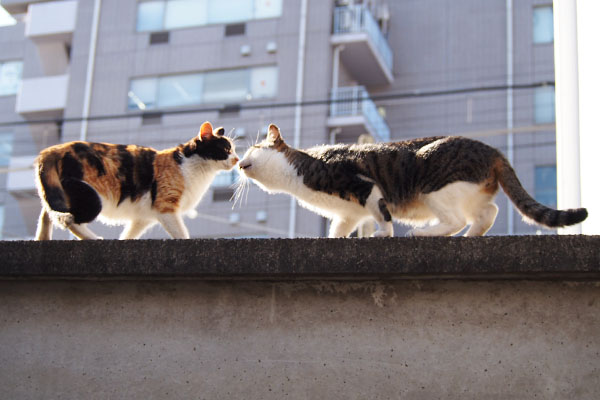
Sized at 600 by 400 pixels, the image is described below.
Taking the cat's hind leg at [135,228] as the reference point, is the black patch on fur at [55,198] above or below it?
A: above

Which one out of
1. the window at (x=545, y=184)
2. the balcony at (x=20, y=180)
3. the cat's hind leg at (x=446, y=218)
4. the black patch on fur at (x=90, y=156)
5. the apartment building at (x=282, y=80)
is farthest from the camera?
the balcony at (x=20, y=180)

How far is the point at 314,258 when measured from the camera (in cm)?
281

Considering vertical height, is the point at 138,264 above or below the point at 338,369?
above

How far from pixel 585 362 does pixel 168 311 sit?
1526 mm

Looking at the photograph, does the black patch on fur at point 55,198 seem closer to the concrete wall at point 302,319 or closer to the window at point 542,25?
the concrete wall at point 302,319

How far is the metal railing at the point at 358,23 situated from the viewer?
20797 millimetres

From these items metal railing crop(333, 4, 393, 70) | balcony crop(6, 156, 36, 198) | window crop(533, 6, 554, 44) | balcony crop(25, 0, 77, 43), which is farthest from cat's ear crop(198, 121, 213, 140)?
balcony crop(25, 0, 77, 43)

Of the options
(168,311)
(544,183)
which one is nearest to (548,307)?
(168,311)

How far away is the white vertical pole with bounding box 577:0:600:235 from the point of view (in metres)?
3.95

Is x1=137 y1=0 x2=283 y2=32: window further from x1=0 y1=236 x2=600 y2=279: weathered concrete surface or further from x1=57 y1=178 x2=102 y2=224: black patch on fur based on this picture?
x1=0 y1=236 x2=600 y2=279: weathered concrete surface

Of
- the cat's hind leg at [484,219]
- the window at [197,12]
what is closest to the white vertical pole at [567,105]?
the cat's hind leg at [484,219]

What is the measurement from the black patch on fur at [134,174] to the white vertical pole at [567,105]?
8.58 feet

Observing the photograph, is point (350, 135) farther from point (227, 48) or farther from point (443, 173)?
point (443, 173)

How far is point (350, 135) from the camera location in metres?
21.0
